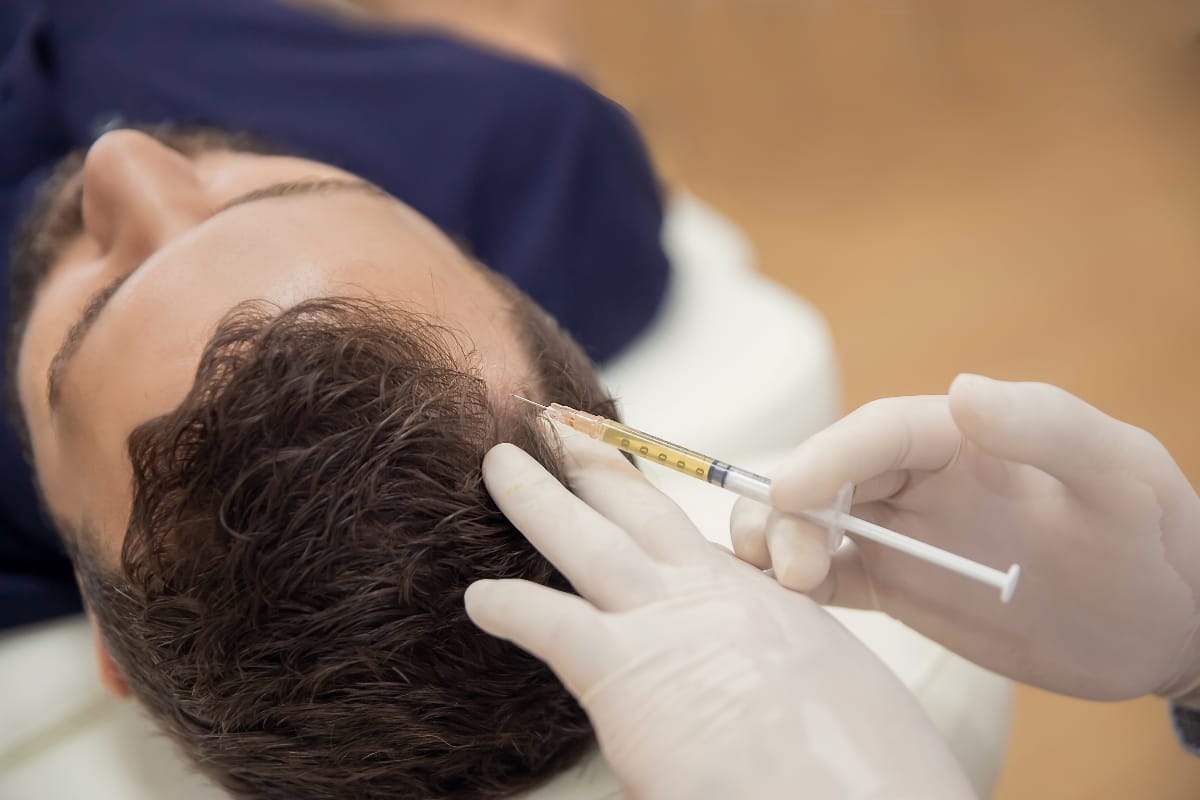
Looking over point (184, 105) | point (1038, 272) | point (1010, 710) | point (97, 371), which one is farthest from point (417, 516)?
point (1038, 272)

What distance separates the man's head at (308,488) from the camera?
56 centimetres

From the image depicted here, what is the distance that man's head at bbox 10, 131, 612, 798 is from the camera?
0.56m

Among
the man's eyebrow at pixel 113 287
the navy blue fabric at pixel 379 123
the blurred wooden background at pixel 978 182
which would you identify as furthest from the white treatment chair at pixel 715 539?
the man's eyebrow at pixel 113 287

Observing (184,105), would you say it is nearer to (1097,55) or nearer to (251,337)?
(251,337)

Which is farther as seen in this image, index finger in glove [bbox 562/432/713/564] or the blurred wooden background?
the blurred wooden background

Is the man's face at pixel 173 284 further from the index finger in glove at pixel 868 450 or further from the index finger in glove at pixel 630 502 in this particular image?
the index finger in glove at pixel 868 450

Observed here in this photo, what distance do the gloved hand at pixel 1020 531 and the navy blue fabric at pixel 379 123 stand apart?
533 mm

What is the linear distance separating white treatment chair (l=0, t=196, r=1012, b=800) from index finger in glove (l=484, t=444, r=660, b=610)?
0.25 m

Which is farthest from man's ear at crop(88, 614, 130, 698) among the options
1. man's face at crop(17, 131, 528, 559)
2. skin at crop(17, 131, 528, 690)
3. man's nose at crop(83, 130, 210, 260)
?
man's nose at crop(83, 130, 210, 260)

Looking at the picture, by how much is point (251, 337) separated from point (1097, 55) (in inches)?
49.1

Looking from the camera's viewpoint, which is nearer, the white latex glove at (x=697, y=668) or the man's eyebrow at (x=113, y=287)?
the white latex glove at (x=697, y=668)

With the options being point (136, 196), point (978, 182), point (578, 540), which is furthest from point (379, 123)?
point (978, 182)

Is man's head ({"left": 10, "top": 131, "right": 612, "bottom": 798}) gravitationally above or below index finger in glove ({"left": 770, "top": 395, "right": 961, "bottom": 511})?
below

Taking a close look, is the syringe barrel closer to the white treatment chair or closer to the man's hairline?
the man's hairline
